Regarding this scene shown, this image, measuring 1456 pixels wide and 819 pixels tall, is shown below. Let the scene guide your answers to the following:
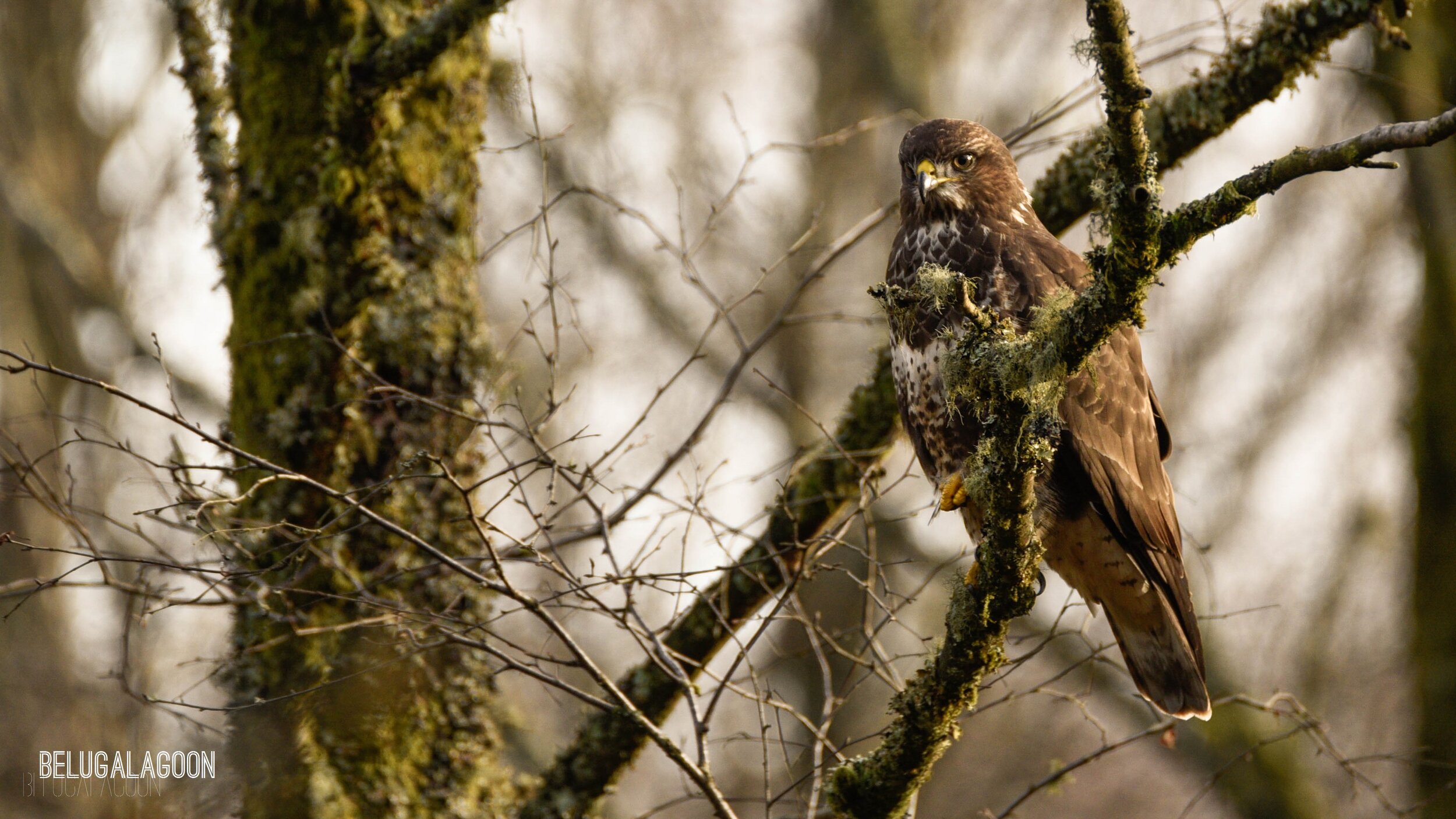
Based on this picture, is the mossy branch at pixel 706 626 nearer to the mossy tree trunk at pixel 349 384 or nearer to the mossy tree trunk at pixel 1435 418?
the mossy tree trunk at pixel 349 384

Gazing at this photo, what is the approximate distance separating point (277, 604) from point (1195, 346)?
10.4 meters

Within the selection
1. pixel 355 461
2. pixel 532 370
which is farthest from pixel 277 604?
pixel 532 370

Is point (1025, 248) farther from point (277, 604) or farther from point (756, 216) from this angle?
point (756, 216)

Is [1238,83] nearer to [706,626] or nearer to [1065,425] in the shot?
[1065,425]

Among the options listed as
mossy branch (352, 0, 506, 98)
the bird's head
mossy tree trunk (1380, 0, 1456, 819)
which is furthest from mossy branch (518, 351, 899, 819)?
mossy tree trunk (1380, 0, 1456, 819)

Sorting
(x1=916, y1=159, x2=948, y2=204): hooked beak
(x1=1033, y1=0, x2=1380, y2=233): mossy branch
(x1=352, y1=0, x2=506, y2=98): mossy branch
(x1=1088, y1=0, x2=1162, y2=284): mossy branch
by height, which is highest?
(x1=352, y1=0, x2=506, y2=98): mossy branch

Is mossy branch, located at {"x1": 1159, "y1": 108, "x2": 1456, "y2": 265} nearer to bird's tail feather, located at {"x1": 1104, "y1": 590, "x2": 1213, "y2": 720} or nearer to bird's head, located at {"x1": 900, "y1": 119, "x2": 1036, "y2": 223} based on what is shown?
bird's head, located at {"x1": 900, "y1": 119, "x2": 1036, "y2": 223}

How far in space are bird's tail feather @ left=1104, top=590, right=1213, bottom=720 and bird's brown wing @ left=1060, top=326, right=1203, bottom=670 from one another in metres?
0.05

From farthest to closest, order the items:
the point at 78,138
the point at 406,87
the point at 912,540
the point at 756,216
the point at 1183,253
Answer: the point at 756,216 → the point at 78,138 → the point at 912,540 → the point at 406,87 → the point at 1183,253

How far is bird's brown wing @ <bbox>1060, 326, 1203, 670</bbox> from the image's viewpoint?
362 cm

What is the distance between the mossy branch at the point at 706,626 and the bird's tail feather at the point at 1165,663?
1027 mm

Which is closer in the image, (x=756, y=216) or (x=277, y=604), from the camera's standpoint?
(x=277, y=604)

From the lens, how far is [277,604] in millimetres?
3697

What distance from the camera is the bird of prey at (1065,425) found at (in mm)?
3604
